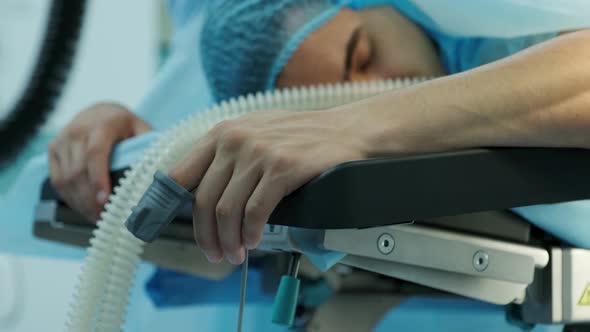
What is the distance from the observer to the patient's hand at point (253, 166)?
0.48m

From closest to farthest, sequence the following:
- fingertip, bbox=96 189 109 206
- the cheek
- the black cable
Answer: fingertip, bbox=96 189 109 206 < the cheek < the black cable

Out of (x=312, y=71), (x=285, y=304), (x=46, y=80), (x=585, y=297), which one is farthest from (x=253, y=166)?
(x=46, y=80)

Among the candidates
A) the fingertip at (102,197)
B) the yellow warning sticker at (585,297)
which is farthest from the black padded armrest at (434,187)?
the fingertip at (102,197)

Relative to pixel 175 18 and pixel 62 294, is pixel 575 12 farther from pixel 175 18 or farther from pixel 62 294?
pixel 62 294

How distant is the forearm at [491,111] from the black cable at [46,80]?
947 mm

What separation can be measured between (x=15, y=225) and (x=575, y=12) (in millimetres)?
817

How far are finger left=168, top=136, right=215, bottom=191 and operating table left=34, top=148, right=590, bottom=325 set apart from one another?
0.22 ft

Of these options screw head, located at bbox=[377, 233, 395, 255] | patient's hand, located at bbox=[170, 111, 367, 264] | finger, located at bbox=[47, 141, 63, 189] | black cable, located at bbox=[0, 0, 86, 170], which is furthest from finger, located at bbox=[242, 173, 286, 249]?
black cable, located at bbox=[0, 0, 86, 170]

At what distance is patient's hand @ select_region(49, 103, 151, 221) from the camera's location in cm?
82

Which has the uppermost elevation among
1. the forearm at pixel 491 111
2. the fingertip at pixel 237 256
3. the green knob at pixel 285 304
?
the forearm at pixel 491 111

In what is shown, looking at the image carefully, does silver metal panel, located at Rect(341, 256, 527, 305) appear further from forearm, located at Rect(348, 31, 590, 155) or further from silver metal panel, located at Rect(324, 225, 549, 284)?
forearm, located at Rect(348, 31, 590, 155)

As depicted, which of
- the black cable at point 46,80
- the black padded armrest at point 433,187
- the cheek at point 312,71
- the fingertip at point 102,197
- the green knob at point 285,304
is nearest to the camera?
the black padded armrest at point 433,187

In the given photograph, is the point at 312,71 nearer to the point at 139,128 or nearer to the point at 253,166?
the point at 139,128

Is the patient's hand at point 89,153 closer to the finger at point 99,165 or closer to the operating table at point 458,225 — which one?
the finger at point 99,165
